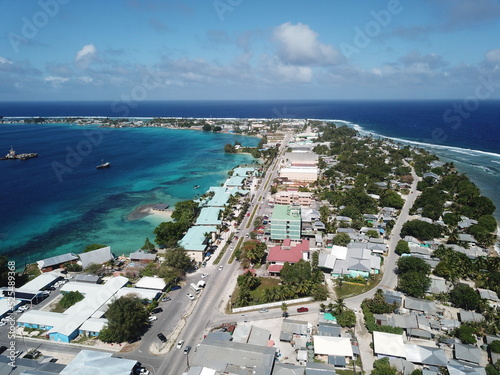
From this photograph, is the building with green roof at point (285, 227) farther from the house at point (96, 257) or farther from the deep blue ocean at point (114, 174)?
the house at point (96, 257)

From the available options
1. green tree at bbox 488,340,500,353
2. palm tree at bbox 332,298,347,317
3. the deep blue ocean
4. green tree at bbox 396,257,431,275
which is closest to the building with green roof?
green tree at bbox 396,257,431,275

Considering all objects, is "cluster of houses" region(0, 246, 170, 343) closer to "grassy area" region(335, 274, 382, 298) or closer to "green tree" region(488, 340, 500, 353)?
"grassy area" region(335, 274, 382, 298)

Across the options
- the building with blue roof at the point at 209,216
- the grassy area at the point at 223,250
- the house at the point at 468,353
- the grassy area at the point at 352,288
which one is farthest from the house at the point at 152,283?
the house at the point at 468,353

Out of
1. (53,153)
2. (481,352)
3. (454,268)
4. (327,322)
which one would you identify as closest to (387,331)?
(327,322)

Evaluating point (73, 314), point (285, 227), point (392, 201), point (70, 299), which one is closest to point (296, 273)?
point (285, 227)

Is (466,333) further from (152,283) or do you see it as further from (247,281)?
(152,283)

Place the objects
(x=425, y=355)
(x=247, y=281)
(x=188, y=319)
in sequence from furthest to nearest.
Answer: (x=247, y=281), (x=188, y=319), (x=425, y=355)

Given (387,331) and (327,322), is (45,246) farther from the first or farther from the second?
(387,331)
